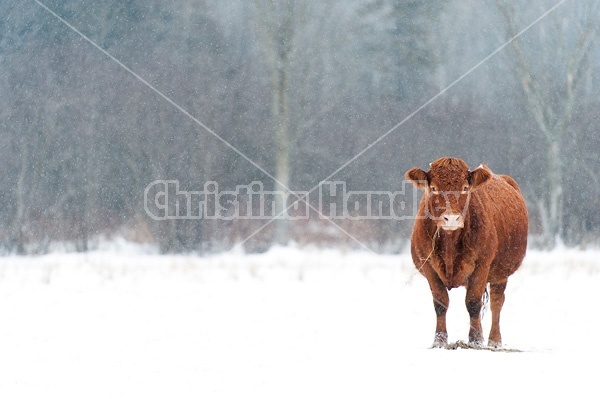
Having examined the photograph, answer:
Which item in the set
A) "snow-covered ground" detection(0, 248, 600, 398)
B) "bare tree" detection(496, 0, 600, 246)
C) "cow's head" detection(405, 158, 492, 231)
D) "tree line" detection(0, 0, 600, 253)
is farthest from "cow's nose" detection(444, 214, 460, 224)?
"bare tree" detection(496, 0, 600, 246)

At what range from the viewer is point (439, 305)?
22.3 feet

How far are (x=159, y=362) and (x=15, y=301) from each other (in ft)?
15.6

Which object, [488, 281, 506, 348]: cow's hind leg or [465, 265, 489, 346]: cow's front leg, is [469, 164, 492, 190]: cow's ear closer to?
[465, 265, 489, 346]: cow's front leg

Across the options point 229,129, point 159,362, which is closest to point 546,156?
point 229,129

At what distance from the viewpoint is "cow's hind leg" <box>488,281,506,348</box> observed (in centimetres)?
745

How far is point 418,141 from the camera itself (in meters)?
17.3

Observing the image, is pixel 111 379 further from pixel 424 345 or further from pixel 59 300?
pixel 59 300

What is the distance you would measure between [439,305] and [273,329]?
1.87m

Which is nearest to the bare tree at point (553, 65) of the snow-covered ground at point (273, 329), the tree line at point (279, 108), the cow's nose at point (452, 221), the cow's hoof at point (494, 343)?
the tree line at point (279, 108)

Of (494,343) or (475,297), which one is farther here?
(494,343)

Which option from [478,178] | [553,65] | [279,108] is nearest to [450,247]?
[478,178]

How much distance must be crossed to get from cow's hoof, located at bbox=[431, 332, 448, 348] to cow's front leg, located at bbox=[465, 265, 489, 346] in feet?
0.86

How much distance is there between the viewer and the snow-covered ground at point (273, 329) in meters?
4.69

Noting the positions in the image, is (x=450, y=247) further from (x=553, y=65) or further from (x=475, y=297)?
(x=553, y=65)
